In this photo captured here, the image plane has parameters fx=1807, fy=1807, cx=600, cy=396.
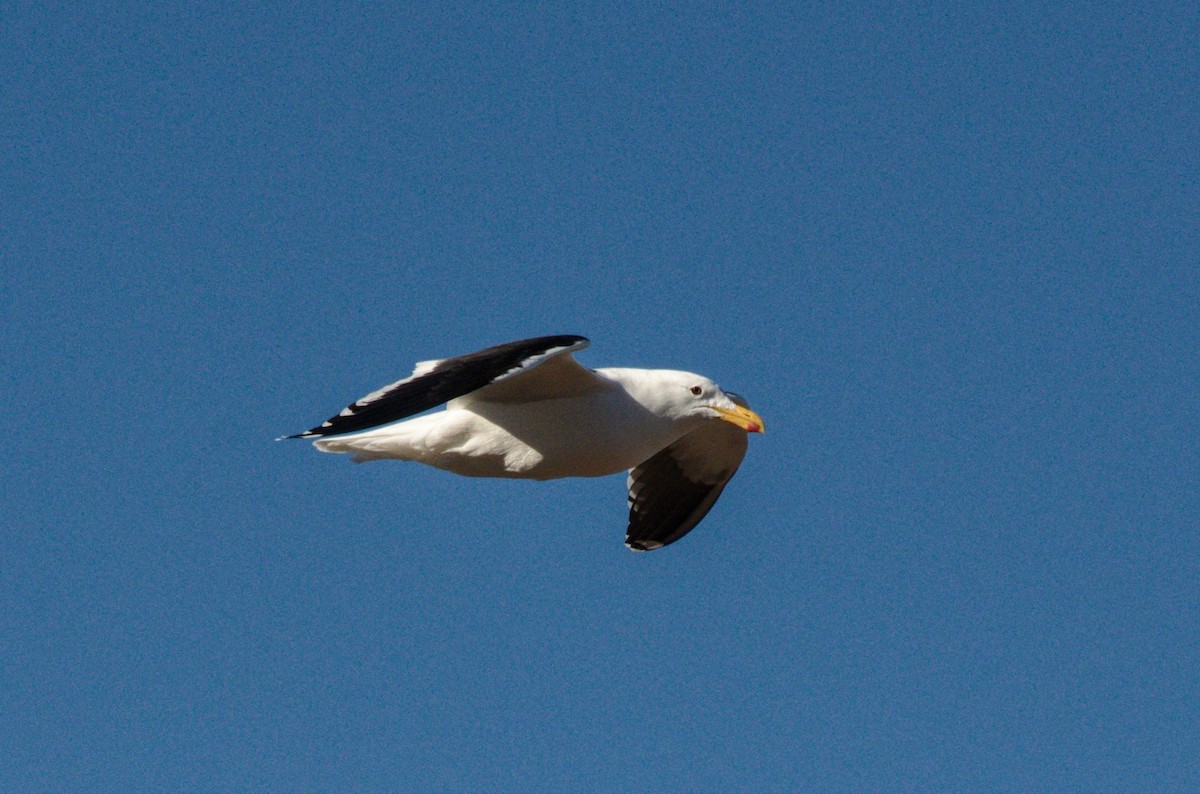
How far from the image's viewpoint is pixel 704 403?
1416 centimetres

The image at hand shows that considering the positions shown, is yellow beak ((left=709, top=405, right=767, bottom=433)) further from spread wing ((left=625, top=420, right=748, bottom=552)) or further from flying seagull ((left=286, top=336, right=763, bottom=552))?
spread wing ((left=625, top=420, right=748, bottom=552))

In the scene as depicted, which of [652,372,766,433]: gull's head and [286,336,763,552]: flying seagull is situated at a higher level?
[652,372,766,433]: gull's head

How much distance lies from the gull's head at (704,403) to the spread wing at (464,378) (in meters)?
0.99

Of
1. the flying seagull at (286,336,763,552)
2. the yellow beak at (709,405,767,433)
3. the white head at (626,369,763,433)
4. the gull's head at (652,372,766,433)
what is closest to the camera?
the flying seagull at (286,336,763,552)

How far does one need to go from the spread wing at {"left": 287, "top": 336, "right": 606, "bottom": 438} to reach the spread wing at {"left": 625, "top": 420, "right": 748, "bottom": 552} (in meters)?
3.08

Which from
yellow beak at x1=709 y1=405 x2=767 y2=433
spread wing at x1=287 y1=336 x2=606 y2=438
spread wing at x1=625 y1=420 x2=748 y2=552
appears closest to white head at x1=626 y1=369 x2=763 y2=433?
yellow beak at x1=709 y1=405 x2=767 y2=433

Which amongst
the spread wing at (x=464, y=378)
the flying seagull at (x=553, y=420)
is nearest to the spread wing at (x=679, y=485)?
the flying seagull at (x=553, y=420)

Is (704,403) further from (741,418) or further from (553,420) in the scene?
(553,420)

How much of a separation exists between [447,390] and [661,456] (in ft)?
16.3

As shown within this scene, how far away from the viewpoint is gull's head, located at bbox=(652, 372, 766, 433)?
14.0 metres

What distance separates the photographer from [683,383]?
14.1 metres

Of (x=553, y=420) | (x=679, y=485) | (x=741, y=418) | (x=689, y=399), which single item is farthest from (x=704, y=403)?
(x=679, y=485)

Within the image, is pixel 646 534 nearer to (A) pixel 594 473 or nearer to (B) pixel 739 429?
(B) pixel 739 429

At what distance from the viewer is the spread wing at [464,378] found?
1166cm
